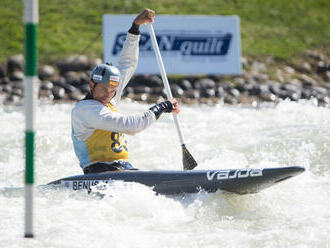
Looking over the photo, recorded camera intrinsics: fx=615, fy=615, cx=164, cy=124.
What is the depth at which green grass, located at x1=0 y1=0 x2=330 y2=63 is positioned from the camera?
16453 mm

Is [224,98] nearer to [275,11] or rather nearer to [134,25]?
[275,11]

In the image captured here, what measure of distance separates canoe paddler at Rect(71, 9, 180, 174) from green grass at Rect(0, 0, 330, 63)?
10.3 meters

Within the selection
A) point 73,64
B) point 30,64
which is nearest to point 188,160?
point 30,64

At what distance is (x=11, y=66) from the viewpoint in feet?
49.8

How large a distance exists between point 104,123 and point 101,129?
4.2 inches

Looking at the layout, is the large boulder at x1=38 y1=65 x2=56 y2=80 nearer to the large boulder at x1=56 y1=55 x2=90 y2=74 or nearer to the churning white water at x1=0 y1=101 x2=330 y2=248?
the large boulder at x1=56 y1=55 x2=90 y2=74

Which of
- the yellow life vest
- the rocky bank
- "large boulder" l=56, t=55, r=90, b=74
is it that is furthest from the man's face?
"large boulder" l=56, t=55, r=90, b=74

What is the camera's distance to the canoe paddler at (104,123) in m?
5.52

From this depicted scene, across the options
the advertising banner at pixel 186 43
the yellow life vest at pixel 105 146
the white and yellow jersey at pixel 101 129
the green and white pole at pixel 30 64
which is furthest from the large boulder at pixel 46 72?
the green and white pole at pixel 30 64

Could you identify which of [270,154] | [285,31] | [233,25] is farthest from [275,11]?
[270,154]

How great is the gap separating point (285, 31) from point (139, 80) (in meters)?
6.34

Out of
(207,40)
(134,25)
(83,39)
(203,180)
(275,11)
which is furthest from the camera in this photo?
(275,11)

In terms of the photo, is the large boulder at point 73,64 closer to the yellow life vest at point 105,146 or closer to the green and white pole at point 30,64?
the yellow life vest at point 105,146

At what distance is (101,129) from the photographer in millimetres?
5598
